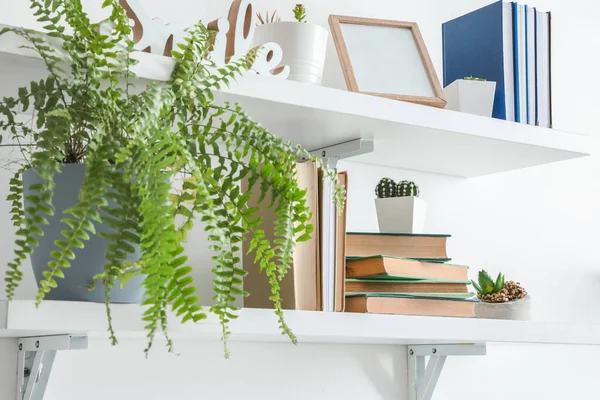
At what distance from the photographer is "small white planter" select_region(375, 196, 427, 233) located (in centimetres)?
141

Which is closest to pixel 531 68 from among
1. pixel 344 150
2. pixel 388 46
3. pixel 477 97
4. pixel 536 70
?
pixel 536 70

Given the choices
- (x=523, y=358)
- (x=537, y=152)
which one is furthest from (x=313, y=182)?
(x=523, y=358)

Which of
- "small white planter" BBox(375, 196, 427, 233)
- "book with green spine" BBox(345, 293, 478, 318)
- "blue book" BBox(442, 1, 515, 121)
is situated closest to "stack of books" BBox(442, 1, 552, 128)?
"blue book" BBox(442, 1, 515, 121)

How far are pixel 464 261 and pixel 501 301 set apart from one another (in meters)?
0.23

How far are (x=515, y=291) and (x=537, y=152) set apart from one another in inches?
9.9

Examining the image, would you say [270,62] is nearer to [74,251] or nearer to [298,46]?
[298,46]

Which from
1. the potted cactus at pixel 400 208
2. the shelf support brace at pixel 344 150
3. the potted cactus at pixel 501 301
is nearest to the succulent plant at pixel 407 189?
the potted cactus at pixel 400 208

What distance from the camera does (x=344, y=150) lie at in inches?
54.3

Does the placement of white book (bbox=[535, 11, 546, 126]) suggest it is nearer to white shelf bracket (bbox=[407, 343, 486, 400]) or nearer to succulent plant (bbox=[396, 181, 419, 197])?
succulent plant (bbox=[396, 181, 419, 197])

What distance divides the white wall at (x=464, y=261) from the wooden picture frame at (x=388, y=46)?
0.14 metres

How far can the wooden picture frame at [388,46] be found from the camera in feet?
A: 4.39

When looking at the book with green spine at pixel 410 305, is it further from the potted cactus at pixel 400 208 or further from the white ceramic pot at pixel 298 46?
the white ceramic pot at pixel 298 46

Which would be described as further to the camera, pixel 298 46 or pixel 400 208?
pixel 400 208

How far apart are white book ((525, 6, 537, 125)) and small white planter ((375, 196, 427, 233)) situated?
0.85ft
